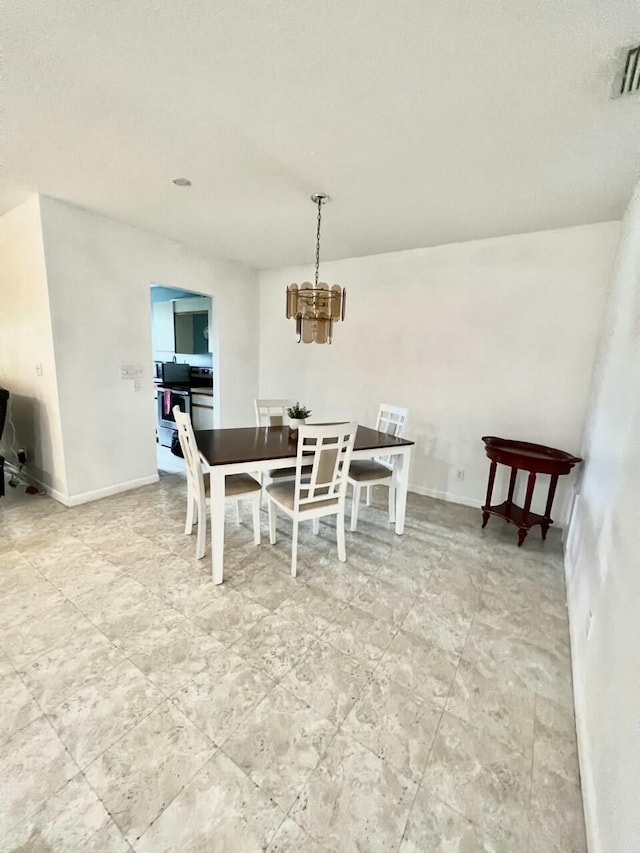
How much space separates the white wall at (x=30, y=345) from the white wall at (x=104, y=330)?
98mm

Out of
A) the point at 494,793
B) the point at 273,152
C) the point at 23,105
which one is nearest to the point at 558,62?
the point at 273,152

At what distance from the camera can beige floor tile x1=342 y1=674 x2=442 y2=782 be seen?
1.30 m

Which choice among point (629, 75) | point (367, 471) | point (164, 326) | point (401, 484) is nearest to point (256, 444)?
point (367, 471)

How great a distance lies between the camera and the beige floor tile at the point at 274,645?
1661mm

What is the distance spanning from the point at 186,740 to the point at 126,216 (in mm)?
3751

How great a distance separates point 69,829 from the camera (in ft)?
3.49

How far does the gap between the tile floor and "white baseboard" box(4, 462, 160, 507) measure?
0.71 meters

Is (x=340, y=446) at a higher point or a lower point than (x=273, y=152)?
lower

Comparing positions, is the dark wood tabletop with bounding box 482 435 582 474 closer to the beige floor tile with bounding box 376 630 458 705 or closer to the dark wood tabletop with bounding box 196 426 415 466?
the dark wood tabletop with bounding box 196 426 415 466

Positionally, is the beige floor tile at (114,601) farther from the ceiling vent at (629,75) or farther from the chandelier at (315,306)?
the ceiling vent at (629,75)

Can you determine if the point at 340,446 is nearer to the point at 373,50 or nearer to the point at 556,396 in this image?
the point at 373,50

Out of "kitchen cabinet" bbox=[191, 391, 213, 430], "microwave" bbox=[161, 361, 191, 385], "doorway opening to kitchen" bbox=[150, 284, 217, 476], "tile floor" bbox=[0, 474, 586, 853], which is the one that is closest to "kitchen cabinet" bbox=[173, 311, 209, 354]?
"doorway opening to kitchen" bbox=[150, 284, 217, 476]

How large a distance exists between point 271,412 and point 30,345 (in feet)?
7.40

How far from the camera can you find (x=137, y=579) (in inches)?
88.4
